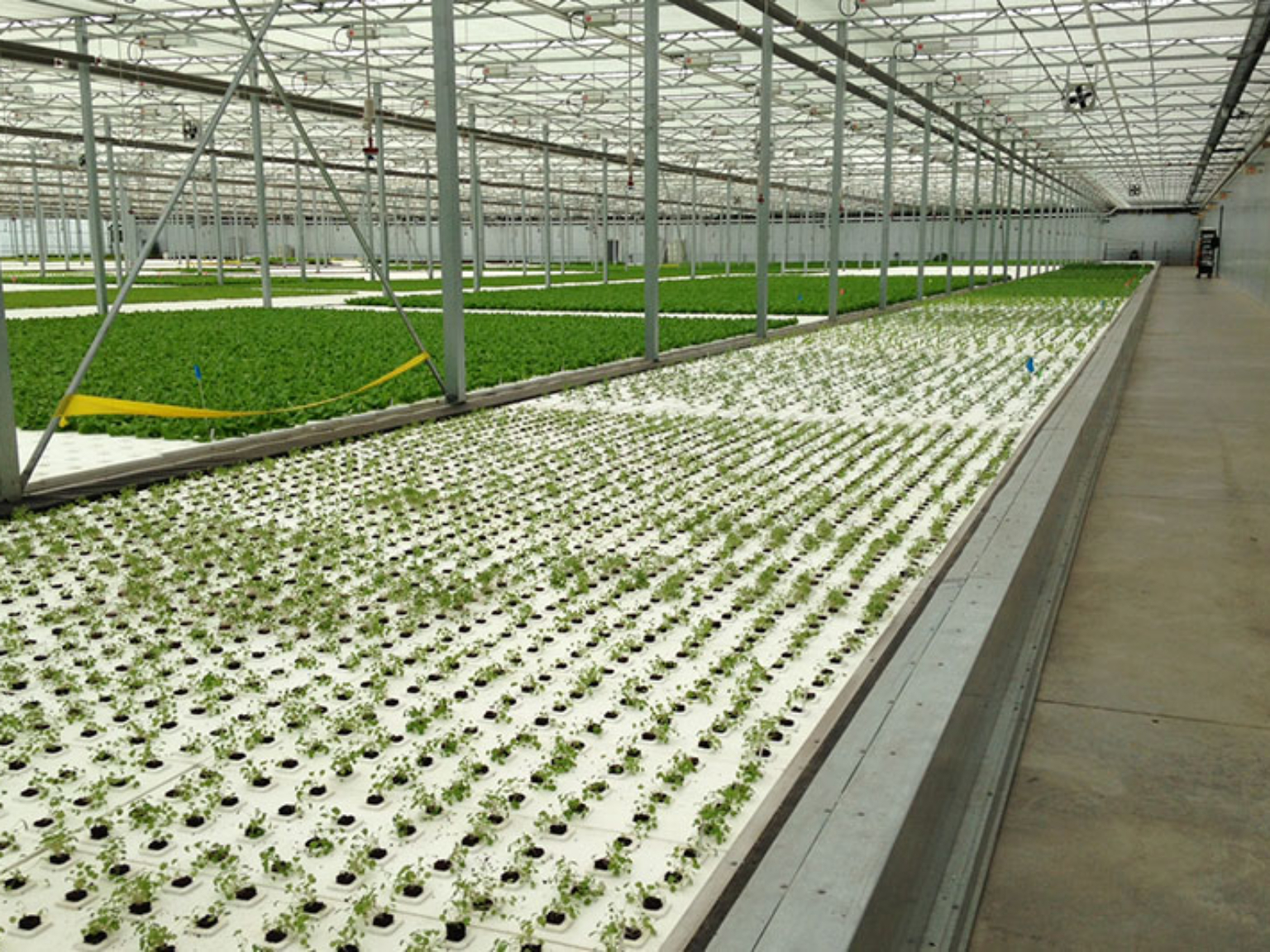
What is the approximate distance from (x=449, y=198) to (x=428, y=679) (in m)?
7.54

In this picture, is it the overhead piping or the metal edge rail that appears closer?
the metal edge rail

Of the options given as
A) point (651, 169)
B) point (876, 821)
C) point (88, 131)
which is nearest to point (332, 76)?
point (88, 131)

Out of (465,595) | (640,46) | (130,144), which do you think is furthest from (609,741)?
(130,144)

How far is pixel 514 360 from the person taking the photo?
14484mm

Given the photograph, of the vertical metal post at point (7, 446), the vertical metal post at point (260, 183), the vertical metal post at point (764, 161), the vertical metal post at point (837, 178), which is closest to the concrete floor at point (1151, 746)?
the vertical metal post at point (7, 446)

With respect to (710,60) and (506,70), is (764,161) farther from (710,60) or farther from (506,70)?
(506,70)

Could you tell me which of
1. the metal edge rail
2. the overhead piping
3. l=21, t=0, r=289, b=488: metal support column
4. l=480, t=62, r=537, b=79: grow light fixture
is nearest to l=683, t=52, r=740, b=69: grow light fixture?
l=480, t=62, r=537, b=79: grow light fixture

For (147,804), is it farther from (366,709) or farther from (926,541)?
(926,541)

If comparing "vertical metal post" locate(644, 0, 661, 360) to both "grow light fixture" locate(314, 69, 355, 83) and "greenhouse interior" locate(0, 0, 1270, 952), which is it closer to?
"greenhouse interior" locate(0, 0, 1270, 952)

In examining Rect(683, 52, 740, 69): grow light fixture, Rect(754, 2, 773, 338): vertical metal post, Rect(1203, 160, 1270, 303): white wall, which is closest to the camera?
Rect(754, 2, 773, 338): vertical metal post

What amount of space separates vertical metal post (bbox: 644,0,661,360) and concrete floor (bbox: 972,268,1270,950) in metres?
7.72

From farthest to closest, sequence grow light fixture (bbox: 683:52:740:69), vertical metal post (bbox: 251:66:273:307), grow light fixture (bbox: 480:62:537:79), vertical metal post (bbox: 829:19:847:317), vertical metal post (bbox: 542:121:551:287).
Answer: vertical metal post (bbox: 542:121:551:287), grow light fixture (bbox: 480:62:537:79), grow light fixture (bbox: 683:52:740:69), vertical metal post (bbox: 251:66:273:307), vertical metal post (bbox: 829:19:847:317)

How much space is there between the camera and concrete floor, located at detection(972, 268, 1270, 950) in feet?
9.33

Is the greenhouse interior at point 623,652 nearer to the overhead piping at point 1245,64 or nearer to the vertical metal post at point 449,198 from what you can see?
the vertical metal post at point 449,198
